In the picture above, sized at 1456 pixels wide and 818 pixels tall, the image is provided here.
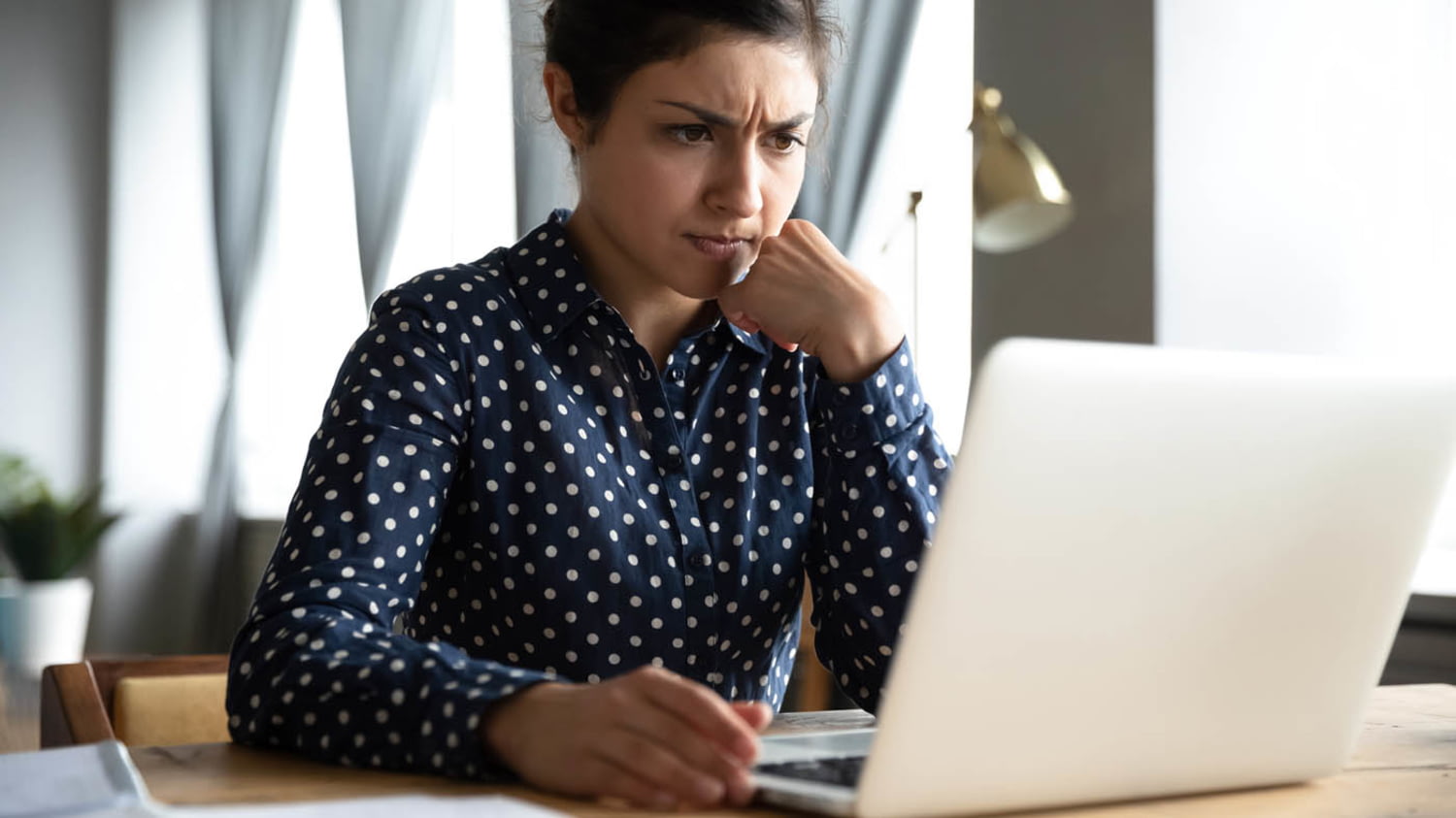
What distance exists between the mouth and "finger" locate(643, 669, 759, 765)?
0.62m

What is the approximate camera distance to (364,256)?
15.2ft

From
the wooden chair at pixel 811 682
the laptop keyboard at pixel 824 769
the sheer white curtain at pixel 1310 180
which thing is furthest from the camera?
the wooden chair at pixel 811 682

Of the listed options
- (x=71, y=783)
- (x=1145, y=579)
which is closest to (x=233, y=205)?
(x=71, y=783)

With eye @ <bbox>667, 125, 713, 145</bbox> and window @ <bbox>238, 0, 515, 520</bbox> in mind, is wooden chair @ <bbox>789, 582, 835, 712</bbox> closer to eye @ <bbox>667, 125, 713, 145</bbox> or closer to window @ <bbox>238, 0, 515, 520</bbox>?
eye @ <bbox>667, 125, 713, 145</bbox>

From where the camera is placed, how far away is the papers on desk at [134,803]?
0.73 metres

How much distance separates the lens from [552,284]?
1.37 metres

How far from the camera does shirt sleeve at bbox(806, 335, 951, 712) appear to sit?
1.29m

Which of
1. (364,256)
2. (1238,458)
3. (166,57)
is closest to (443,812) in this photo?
(1238,458)

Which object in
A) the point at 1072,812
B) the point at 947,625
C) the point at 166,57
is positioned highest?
the point at 166,57

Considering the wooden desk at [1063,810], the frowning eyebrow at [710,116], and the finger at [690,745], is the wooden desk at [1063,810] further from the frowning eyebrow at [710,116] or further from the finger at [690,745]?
the frowning eyebrow at [710,116]

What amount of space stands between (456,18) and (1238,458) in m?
4.45

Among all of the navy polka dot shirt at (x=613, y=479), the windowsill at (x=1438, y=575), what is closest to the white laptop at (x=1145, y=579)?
the navy polka dot shirt at (x=613, y=479)

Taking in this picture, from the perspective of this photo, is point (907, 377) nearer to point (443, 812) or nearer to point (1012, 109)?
point (443, 812)

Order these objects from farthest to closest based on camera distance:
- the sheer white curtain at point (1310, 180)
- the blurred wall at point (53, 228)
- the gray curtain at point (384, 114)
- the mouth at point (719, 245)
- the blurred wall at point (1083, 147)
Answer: the blurred wall at point (53, 228) → the gray curtain at point (384, 114) → the blurred wall at point (1083, 147) → the sheer white curtain at point (1310, 180) → the mouth at point (719, 245)
